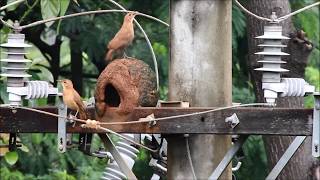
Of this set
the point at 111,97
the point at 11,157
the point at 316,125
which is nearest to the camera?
the point at 316,125

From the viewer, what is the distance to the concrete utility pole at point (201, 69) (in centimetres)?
420

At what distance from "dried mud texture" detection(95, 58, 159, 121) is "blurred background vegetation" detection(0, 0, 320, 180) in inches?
94.7

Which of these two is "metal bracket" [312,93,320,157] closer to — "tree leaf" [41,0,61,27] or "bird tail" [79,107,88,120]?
"bird tail" [79,107,88,120]

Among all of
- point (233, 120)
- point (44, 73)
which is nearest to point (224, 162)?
point (233, 120)

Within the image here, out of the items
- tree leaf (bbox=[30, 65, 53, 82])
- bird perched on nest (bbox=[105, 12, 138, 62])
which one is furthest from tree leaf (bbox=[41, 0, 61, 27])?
tree leaf (bbox=[30, 65, 53, 82])

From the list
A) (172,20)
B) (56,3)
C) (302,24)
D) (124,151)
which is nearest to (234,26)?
(302,24)

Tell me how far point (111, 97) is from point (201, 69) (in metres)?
0.42

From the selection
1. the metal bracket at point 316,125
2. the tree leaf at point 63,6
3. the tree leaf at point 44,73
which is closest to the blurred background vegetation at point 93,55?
the tree leaf at point 44,73

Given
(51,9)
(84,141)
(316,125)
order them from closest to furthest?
1. (316,125)
2. (84,141)
3. (51,9)

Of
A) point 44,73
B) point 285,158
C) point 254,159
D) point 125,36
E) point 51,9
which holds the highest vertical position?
point 51,9

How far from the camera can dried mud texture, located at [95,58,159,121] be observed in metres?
4.14

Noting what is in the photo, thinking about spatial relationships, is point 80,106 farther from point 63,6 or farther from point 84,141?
point 63,6

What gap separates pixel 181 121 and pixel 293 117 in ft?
1.50

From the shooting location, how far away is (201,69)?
13.8 ft
